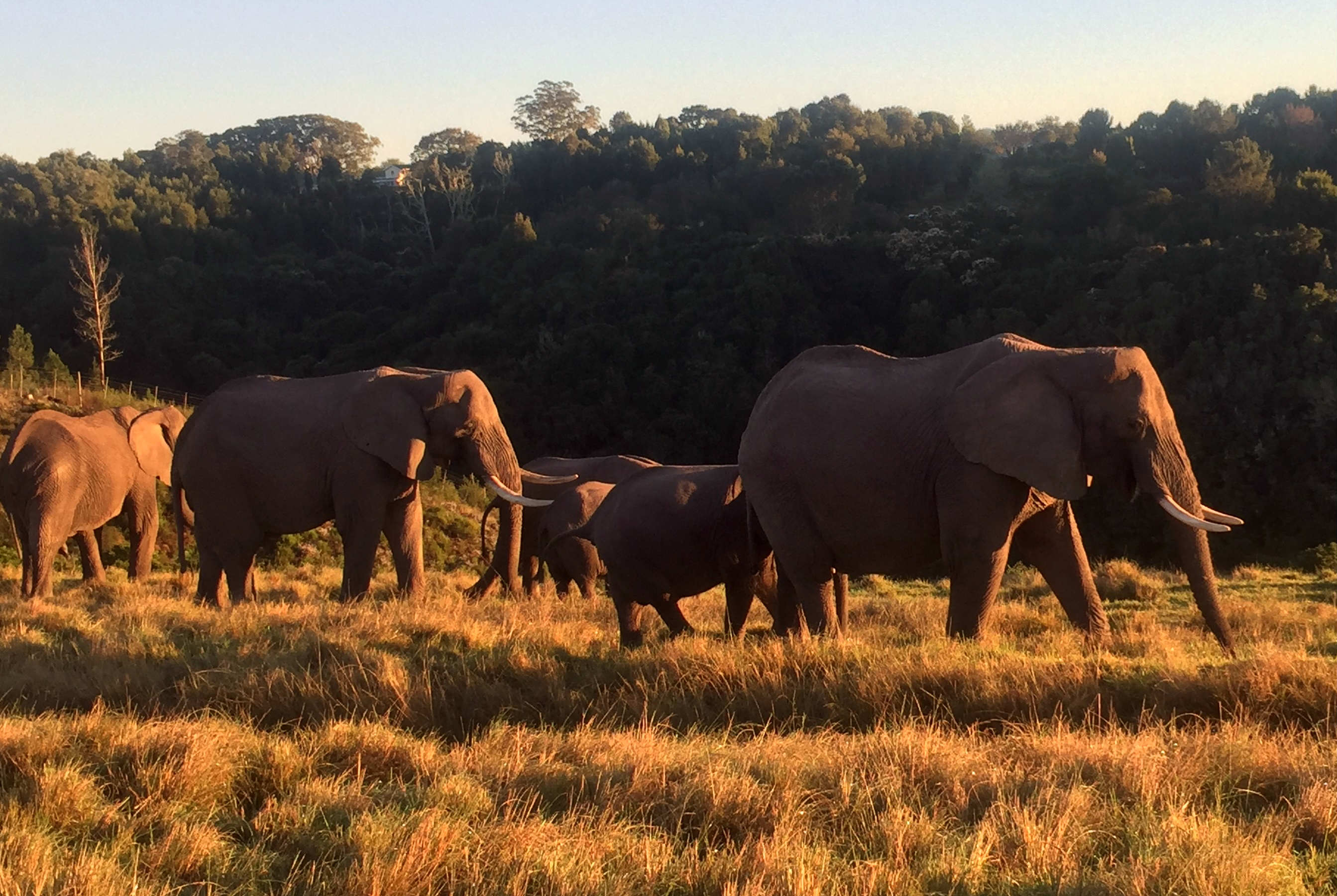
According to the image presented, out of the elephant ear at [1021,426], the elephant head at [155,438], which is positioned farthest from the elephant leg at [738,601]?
the elephant head at [155,438]

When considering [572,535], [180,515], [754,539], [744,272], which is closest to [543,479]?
[572,535]

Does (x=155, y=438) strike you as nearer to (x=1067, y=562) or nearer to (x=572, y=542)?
(x=572, y=542)

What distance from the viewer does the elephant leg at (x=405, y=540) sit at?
12188 millimetres

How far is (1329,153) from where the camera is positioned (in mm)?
51188

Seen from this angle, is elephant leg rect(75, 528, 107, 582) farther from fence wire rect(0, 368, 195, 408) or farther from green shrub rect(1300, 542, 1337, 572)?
green shrub rect(1300, 542, 1337, 572)

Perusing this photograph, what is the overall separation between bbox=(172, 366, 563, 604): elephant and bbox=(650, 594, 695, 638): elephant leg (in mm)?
1730

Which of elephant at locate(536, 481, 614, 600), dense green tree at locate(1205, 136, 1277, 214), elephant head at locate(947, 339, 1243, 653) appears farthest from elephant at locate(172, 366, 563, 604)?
dense green tree at locate(1205, 136, 1277, 214)

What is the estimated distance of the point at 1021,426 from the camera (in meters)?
8.23

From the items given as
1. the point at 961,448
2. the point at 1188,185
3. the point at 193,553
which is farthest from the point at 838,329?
the point at 961,448

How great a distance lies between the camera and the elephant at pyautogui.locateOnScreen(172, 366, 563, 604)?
1179 centimetres

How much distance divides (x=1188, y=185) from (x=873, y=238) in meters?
12.4

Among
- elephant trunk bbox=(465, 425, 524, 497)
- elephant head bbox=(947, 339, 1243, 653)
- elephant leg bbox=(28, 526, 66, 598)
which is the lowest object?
elephant leg bbox=(28, 526, 66, 598)

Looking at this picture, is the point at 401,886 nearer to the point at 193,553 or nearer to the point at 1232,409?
the point at 193,553

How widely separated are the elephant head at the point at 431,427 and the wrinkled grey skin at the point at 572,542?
75 centimetres
